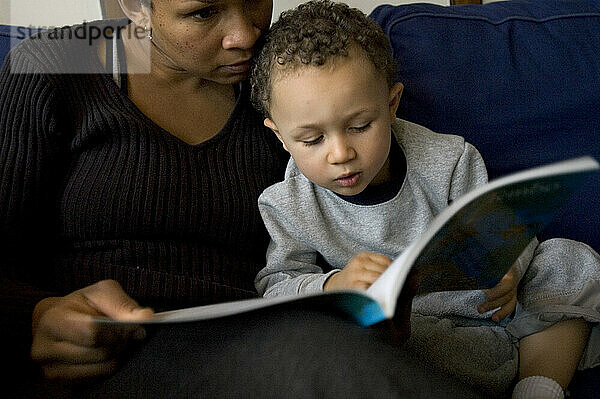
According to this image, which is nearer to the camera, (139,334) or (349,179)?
(139,334)

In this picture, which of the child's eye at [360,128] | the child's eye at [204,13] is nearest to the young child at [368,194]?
the child's eye at [360,128]

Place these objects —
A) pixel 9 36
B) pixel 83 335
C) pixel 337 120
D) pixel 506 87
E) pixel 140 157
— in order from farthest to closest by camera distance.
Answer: pixel 506 87
pixel 9 36
pixel 140 157
pixel 337 120
pixel 83 335

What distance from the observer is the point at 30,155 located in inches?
40.6

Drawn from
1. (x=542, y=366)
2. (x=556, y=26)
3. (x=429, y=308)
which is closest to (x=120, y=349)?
(x=429, y=308)

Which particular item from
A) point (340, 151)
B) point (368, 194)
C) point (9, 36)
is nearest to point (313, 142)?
point (340, 151)

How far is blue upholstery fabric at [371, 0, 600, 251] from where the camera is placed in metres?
1.33

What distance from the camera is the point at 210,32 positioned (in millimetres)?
1047

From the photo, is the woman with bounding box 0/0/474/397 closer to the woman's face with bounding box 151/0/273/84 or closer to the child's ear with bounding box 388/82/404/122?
the woman's face with bounding box 151/0/273/84

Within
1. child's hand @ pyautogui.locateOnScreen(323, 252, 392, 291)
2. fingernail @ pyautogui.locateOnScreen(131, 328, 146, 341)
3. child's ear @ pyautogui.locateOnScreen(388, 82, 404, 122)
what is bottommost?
fingernail @ pyautogui.locateOnScreen(131, 328, 146, 341)

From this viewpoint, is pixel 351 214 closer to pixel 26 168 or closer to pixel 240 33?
pixel 240 33

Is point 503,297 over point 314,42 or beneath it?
beneath

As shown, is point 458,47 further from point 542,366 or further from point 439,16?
point 542,366

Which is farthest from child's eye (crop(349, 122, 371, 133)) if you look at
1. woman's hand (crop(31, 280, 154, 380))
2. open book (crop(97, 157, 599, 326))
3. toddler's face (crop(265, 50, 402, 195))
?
woman's hand (crop(31, 280, 154, 380))

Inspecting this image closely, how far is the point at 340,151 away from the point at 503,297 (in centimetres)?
35
